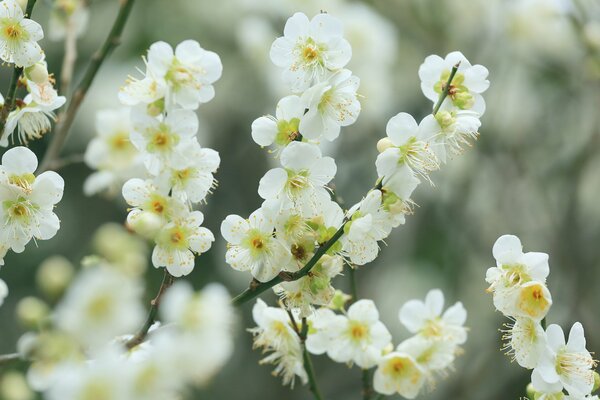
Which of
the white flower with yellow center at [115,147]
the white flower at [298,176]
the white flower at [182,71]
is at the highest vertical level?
the white flower at [182,71]

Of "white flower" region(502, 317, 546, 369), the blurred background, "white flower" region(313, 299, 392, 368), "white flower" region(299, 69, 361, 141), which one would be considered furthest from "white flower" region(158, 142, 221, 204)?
the blurred background

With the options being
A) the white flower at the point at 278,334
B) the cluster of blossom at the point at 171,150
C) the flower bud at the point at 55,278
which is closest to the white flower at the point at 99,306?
the flower bud at the point at 55,278

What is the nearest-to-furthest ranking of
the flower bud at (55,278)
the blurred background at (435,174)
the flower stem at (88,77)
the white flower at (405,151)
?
the flower bud at (55,278), the white flower at (405,151), the flower stem at (88,77), the blurred background at (435,174)

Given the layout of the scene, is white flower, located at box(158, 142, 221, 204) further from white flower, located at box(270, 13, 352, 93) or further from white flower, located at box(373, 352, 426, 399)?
white flower, located at box(373, 352, 426, 399)

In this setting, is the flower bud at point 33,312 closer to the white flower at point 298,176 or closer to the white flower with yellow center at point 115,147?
the white flower at point 298,176

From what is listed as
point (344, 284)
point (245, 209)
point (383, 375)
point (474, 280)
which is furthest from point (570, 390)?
point (245, 209)
